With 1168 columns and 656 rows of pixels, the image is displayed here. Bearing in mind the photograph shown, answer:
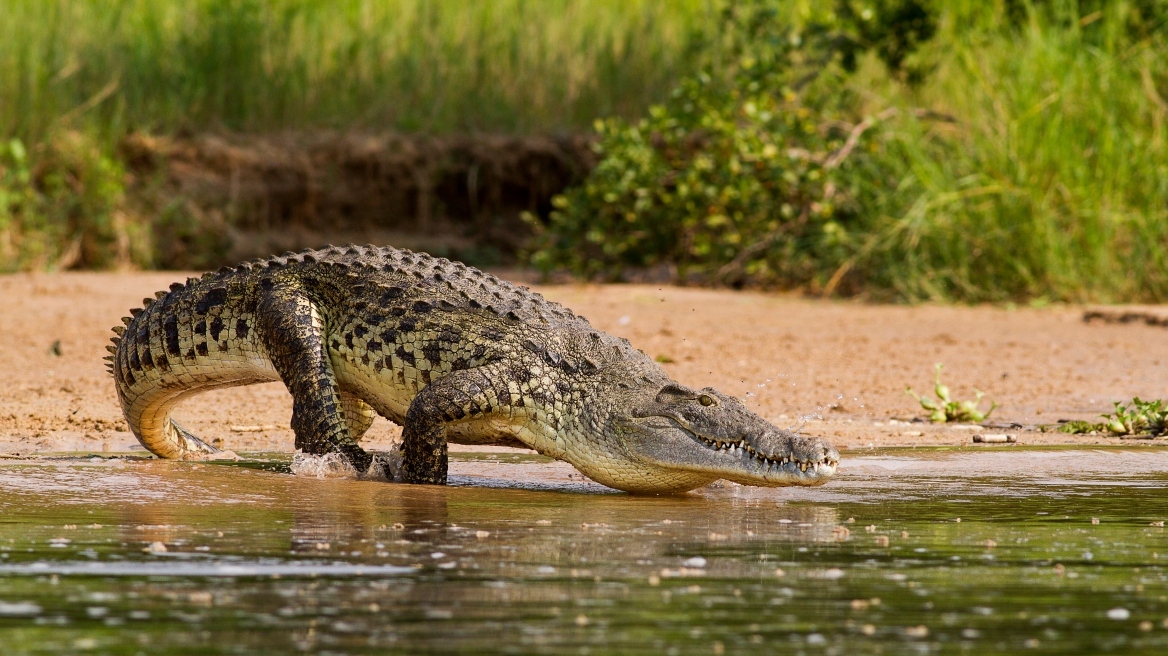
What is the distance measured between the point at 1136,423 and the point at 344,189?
29.7 ft

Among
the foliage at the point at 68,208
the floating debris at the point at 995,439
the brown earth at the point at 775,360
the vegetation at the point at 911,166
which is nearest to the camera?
the floating debris at the point at 995,439

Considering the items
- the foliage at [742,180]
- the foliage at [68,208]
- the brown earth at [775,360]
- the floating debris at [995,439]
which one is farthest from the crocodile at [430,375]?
the foliage at [68,208]

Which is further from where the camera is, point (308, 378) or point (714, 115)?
point (714, 115)

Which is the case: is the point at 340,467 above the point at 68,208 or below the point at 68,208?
below

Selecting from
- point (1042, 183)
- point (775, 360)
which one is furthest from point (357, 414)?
point (1042, 183)

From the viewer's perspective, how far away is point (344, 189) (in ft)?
47.1

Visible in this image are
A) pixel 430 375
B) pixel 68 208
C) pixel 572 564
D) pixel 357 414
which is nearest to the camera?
pixel 572 564

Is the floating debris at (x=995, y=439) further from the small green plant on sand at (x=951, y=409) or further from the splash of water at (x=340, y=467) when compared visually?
the splash of water at (x=340, y=467)

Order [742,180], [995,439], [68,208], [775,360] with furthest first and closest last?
[68,208]
[742,180]
[775,360]
[995,439]

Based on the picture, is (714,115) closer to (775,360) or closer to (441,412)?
(775,360)

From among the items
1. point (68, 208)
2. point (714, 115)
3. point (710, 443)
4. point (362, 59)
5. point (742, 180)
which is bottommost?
A: point (710, 443)

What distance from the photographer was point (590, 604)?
3.18 m

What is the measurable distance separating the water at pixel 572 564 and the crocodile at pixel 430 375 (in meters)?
0.16

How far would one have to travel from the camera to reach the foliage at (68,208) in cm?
1238
